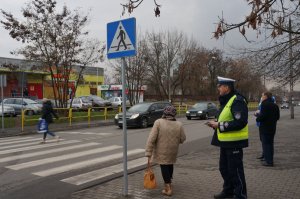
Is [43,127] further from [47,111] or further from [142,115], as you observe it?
[142,115]

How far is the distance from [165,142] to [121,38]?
1.86 meters

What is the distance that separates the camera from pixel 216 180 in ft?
26.0

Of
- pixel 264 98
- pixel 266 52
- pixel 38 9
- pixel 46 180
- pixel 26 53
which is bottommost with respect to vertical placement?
pixel 46 180

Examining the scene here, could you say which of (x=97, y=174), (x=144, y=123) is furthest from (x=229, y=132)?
(x=144, y=123)

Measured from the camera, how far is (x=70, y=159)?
11.1m

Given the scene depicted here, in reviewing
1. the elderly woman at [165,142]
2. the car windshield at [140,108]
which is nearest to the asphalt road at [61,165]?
the elderly woman at [165,142]

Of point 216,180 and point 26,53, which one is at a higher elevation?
point 26,53

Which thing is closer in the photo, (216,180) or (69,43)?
(216,180)

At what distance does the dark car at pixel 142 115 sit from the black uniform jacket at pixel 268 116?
13259 mm

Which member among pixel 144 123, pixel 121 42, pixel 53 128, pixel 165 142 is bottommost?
pixel 53 128

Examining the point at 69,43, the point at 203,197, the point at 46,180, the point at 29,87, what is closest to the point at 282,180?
the point at 203,197

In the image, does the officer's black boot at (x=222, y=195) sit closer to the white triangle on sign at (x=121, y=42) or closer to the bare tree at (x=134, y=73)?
the white triangle on sign at (x=121, y=42)

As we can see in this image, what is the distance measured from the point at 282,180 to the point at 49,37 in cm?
2166

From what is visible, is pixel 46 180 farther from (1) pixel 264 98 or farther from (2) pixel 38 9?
(2) pixel 38 9
